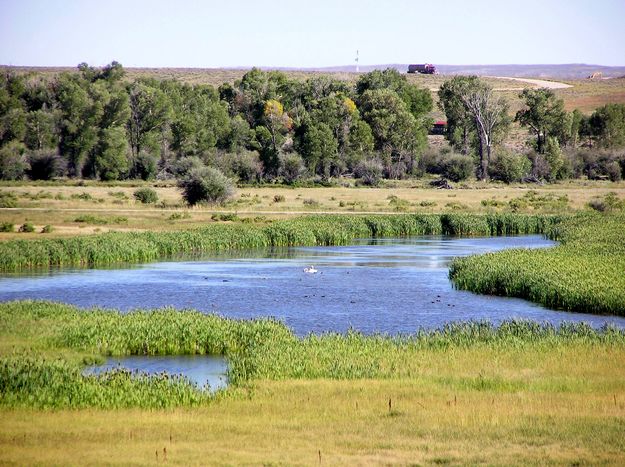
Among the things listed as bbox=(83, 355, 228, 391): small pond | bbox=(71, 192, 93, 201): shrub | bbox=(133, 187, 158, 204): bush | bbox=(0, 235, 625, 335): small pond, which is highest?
bbox=(83, 355, 228, 391): small pond

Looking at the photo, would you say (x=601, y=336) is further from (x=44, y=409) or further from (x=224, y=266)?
(x=224, y=266)

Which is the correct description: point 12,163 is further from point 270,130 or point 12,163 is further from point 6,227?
point 6,227

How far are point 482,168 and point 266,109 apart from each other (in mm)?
27045

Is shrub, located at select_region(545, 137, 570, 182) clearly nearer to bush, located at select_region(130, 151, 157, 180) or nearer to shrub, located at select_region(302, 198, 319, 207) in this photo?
shrub, located at select_region(302, 198, 319, 207)

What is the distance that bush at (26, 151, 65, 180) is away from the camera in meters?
101

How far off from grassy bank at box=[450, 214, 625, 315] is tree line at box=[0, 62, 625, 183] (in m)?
52.8

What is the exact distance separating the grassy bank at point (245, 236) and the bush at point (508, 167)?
41.6 metres

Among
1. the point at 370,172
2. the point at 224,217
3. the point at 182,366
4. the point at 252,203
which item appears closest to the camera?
the point at 182,366

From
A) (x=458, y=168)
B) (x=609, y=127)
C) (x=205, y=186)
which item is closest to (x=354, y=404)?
(x=205, y=186)

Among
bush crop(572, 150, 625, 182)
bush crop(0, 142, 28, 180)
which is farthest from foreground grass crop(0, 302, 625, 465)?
bush crop(572, 150, 625, 182)

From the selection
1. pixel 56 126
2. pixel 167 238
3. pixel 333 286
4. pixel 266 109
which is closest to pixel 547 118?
pixel 266 109

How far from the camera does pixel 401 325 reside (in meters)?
32.0

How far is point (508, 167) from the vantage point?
367 ft

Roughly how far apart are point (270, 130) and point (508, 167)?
28.1 m
